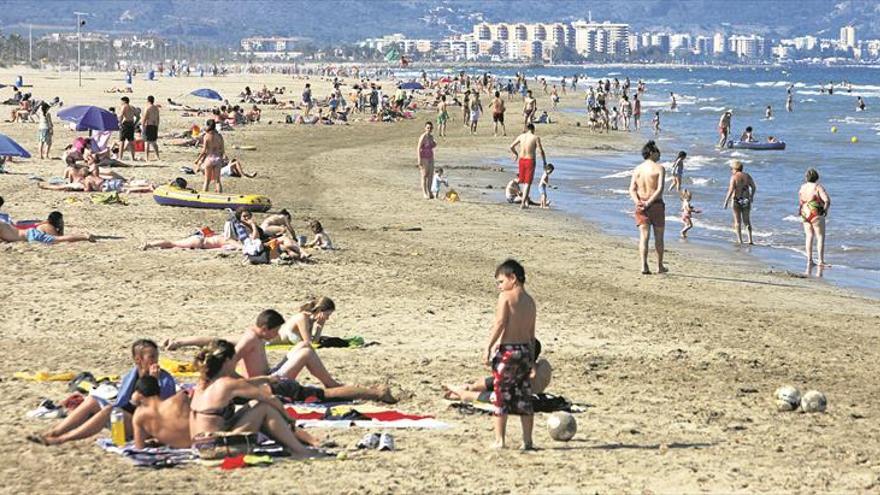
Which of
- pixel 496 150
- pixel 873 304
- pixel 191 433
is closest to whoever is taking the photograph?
pixel 191 433

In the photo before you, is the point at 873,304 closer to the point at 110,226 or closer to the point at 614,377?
the point at 614,377

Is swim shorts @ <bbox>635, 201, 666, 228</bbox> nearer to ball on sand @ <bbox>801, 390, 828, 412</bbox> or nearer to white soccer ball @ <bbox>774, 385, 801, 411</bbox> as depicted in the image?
white soccer ball @ <bbox>774, 385, 801, 411</bbox>

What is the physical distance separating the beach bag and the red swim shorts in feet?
46.6

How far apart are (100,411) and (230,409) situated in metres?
0.94

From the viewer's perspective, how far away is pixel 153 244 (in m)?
17.7

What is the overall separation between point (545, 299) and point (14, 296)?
17.9ft

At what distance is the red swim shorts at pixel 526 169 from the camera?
2275 cm

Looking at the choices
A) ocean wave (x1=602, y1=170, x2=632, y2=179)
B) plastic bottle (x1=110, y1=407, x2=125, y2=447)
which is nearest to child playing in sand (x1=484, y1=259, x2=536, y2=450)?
plastic bottle (x1=110, y1=407, x2=125, y2=447)

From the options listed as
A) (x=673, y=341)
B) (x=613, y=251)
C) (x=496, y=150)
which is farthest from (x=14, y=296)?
(x=496, y=150)

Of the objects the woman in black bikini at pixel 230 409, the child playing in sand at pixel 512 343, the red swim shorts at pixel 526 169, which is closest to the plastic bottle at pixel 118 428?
the woman in black bikini at pixel 230 409

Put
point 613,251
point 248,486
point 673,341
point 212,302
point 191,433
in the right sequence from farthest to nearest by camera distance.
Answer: point 613,251 < point 212,302 < point 673,341 < point 191,433 < point 248,486

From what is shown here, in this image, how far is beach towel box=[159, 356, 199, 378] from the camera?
1126 centimetres

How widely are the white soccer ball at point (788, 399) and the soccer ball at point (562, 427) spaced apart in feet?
6.40

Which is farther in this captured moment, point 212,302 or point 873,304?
point 873,304
